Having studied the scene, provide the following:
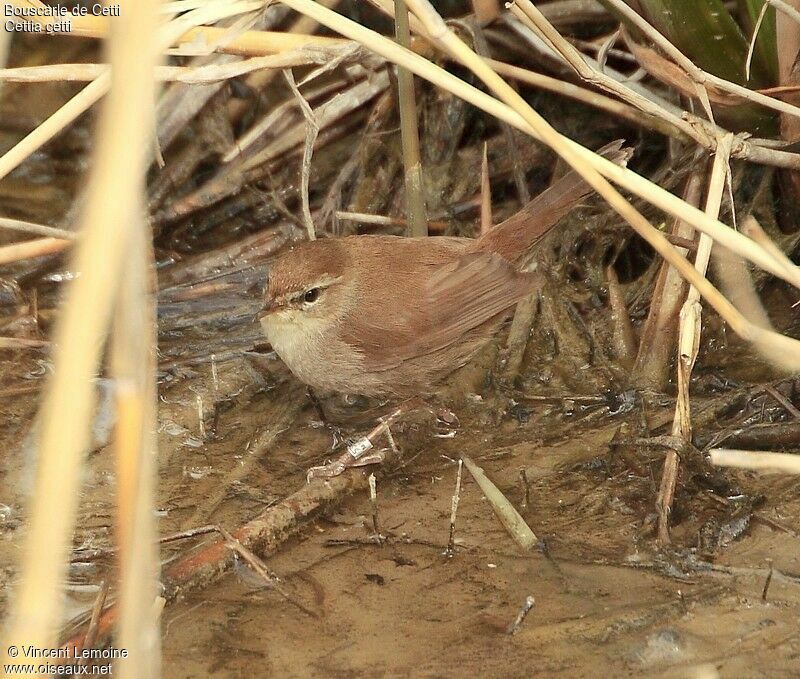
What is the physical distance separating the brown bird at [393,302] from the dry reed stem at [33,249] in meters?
1.04

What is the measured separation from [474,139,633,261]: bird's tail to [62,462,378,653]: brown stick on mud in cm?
109

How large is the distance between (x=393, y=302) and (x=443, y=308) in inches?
7.5

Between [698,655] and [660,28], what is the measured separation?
2.28 metres

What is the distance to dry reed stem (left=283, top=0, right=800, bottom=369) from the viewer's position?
8.13ft

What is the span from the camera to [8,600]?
114 inches

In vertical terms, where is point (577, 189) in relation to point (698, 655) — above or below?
above

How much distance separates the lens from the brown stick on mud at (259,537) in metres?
2.87

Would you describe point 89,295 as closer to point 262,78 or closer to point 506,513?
point 506,513

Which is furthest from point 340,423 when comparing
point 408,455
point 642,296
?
point 642,296

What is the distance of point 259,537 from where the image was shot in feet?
10.2

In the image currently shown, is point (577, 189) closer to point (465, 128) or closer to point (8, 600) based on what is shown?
point (465, 128)

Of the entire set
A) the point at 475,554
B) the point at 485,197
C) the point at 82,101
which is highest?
the point at 82,101

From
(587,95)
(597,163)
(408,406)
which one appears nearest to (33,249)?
(408,406)

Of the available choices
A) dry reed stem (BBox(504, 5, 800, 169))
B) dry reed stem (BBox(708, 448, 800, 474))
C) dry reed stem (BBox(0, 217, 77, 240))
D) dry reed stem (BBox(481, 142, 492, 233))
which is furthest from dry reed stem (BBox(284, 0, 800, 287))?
dry reed stem (BBox(481, 142, 492, 233))
